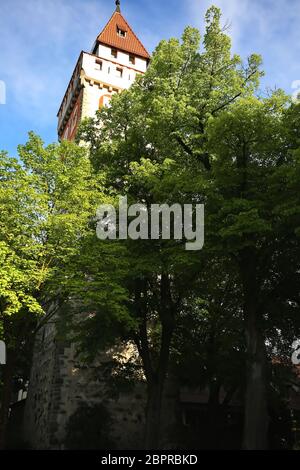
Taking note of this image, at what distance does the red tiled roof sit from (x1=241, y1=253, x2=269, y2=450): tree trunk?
2390 centimetres

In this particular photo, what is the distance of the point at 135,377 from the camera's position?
21.5 m

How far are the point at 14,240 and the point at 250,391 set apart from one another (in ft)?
29.4

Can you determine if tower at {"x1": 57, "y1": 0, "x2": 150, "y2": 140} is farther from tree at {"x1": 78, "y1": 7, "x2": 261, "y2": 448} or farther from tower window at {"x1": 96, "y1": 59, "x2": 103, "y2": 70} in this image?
tree at {"x1": 78, "y1": 7, "x2": 261, "y2": 448}

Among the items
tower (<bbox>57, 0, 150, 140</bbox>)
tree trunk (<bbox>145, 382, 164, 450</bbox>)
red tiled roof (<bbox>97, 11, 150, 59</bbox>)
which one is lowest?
tree trunk (<bbox>145, 382, 164, 450</bbox>)

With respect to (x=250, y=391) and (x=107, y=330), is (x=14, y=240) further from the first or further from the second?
(x=250, y=391)

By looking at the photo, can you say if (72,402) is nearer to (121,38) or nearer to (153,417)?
(153,417)

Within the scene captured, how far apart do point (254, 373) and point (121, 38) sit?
28805mm

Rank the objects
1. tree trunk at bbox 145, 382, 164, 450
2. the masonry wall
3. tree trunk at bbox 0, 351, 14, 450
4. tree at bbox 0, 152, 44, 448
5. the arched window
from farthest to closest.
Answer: the arched window → the masonry wall → tree trunk at bbox 145, 382, 164, 450 → tree trunk at bbox 0, 351, 14, 450 → tree at bbox 0, 152, 44, 448

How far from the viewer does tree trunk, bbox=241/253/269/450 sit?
1423 cm

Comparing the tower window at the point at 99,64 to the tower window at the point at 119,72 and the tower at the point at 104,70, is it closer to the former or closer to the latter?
the tower at the point at 104,70

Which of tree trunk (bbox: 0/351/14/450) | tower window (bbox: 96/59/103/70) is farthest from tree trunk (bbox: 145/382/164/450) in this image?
tower window (bbox: 96/59/103/70)

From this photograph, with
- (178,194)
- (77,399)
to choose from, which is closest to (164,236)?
(178,194)

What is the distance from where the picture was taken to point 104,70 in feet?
107

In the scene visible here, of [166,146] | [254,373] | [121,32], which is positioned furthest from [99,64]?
[254,373]
